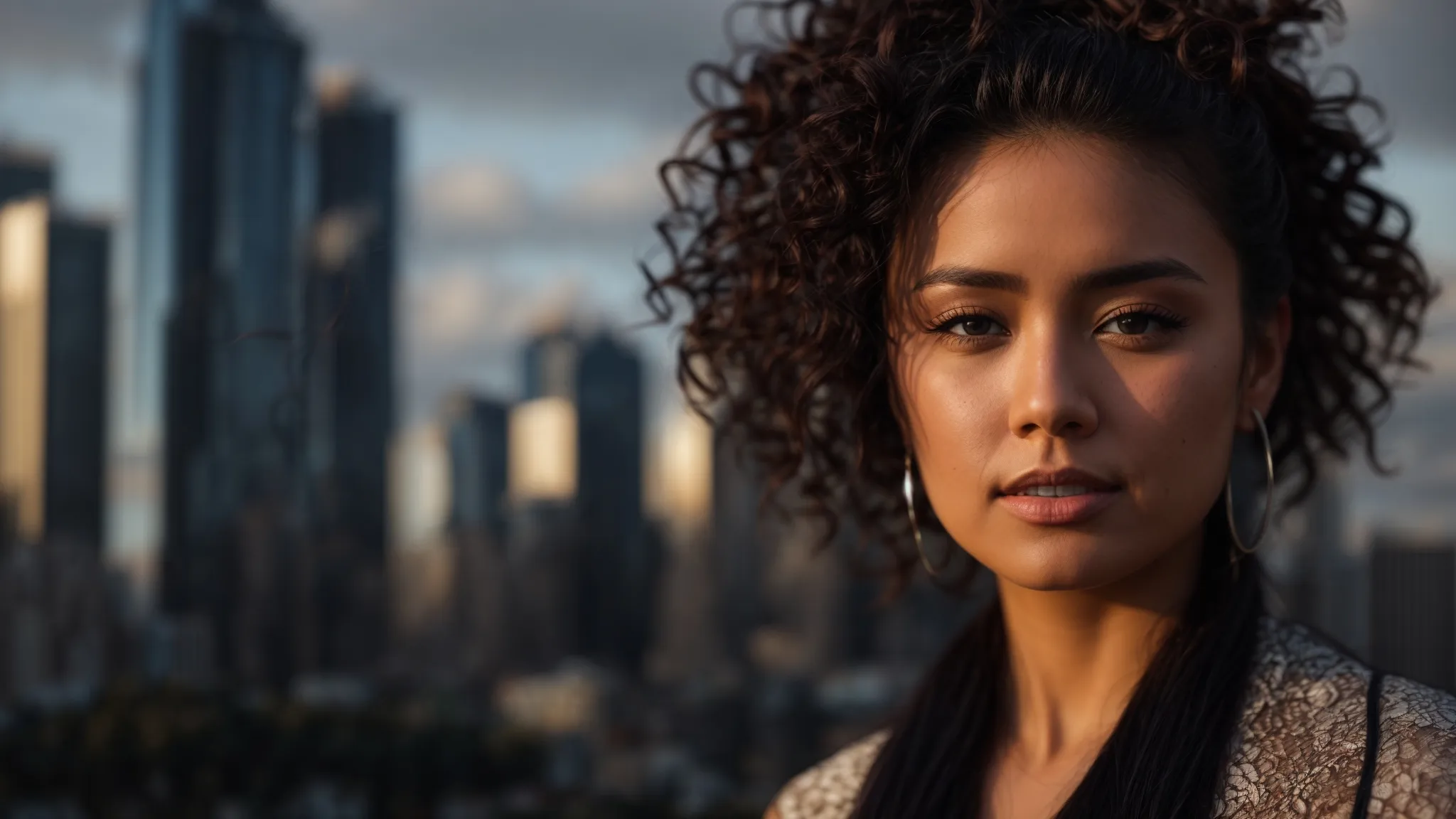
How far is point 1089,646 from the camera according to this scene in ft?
5.55

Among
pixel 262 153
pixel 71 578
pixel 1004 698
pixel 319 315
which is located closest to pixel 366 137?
pixel 262 153

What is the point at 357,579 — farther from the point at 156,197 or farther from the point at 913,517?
the point at 913,517

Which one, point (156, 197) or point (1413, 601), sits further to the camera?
point (156, 197)

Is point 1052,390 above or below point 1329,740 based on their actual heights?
above

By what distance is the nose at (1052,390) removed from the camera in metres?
1.45

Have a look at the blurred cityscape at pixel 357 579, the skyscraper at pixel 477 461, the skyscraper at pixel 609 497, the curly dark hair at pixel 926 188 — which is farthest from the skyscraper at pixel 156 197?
the curly dark hair at pixel 926 188

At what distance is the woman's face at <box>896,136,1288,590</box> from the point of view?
4.82 feet

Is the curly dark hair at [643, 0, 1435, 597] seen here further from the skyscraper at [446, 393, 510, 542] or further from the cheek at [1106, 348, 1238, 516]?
the skyscraper at [446, 393, 510, 542]

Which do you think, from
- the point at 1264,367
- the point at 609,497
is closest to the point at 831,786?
the point at 1264,367

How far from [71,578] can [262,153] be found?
6.85 meters

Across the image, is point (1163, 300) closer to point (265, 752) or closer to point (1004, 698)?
point (1004, 698)

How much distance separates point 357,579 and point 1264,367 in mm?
11374

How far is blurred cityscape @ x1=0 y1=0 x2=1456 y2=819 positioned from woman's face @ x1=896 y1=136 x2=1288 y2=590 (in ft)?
14.9

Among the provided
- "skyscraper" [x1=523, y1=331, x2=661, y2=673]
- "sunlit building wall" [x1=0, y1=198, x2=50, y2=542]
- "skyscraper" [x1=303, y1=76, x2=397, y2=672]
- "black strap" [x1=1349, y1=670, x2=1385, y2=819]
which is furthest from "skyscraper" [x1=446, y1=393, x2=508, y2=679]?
"black strap" [x1=1349, y1=670, x2=1385, y2=819]
